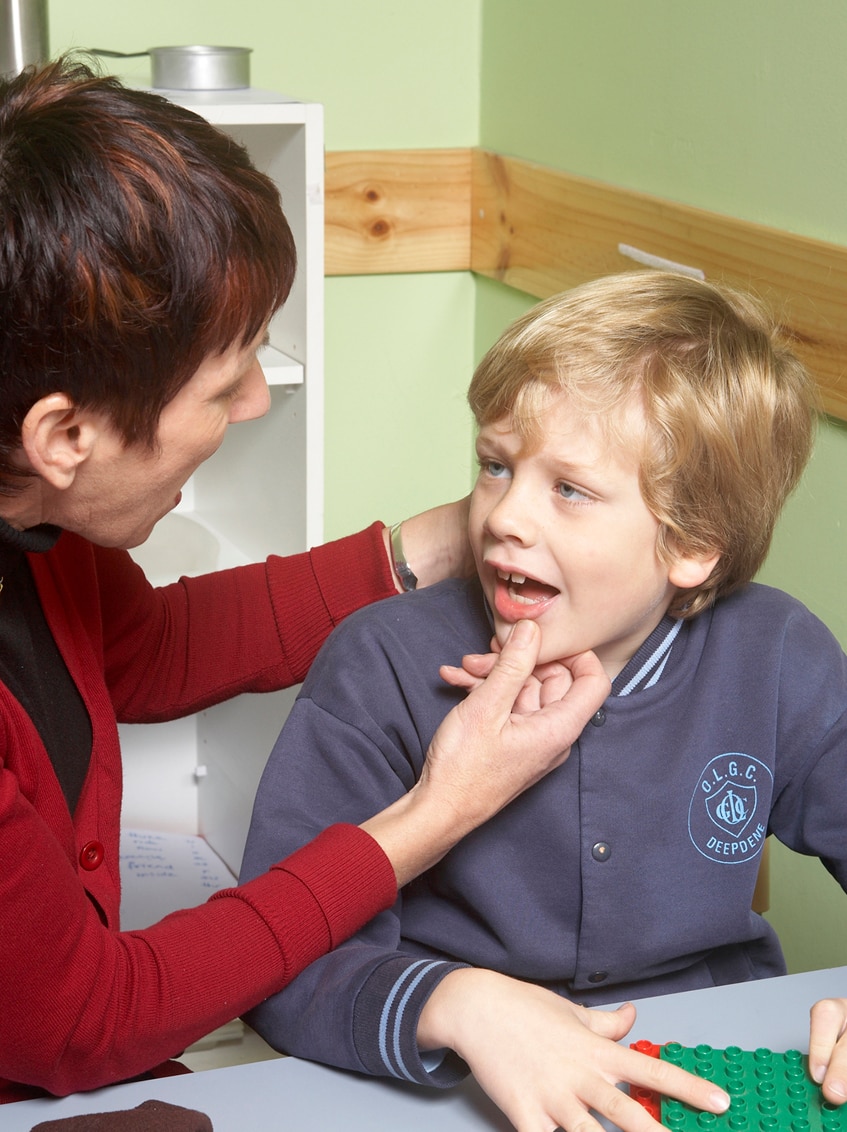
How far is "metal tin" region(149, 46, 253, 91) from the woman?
2.56 feet

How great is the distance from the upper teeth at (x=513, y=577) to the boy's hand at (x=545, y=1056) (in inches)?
12.5

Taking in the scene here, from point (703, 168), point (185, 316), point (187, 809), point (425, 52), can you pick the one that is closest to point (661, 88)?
point (703, 168)

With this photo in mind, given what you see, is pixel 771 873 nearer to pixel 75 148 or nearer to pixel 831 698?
pixel 831 698

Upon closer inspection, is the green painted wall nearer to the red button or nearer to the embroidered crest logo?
the embroidered crest logo

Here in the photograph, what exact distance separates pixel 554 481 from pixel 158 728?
3.95ft

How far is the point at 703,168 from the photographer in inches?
66.8

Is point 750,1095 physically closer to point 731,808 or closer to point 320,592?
point 731,808

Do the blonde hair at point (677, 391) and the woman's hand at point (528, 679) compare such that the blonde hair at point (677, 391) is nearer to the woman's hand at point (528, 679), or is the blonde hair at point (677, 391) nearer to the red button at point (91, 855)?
the woman's hand at point (528, 679)

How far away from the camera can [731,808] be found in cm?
106

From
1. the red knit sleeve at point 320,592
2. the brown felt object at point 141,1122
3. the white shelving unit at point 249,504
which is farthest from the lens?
the white shelving unit at point 249,504

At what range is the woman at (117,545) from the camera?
794 millimetres

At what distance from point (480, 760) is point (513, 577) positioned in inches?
6.4

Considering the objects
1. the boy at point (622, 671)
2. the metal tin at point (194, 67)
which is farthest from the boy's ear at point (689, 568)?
the metal tin at point (194, 67)

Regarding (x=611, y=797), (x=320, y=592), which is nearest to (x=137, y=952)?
(x=611, y=797)
